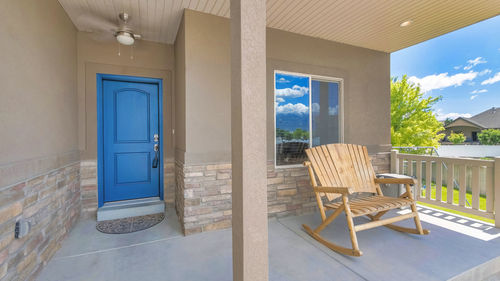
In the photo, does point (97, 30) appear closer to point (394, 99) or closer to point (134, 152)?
point (134, 152)

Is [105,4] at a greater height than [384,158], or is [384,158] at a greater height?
[105,4]

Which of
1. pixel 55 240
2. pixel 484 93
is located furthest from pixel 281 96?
pixel 484 93

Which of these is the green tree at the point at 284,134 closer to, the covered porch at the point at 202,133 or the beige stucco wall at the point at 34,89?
the covered porch at the point at 202,133

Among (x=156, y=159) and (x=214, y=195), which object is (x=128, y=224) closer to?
(x=156, y=159)

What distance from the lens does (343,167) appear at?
2.77 metres

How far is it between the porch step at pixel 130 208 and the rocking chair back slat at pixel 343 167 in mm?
2310

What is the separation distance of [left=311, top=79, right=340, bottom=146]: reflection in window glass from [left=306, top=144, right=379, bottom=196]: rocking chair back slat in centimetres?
51

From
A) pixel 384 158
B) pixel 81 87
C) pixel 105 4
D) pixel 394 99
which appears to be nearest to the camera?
pixel 105 4

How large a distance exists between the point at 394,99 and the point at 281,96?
13.7 meters

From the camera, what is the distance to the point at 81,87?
9.46 feet

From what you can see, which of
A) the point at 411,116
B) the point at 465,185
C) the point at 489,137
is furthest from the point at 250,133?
the point at 489,137

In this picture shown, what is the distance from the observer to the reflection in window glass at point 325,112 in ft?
10.7

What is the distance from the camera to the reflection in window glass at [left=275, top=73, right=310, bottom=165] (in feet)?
10.00

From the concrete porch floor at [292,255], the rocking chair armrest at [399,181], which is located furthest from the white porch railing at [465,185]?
the rocking chair armrest at [399,181]
